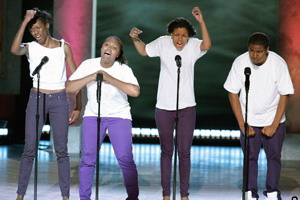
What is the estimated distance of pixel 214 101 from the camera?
45.1 ft

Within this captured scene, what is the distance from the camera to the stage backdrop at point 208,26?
13.4 metres

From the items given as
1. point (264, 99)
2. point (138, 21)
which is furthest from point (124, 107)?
point (138, 21)

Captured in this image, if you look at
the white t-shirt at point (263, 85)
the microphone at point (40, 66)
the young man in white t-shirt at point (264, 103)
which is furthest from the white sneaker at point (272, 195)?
the microphone at point (40, 66)

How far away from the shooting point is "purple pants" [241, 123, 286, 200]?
7488 mm

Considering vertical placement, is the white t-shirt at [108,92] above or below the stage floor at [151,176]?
above

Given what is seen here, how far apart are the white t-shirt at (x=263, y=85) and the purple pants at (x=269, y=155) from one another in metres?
0.13

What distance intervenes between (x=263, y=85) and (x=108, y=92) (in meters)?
1.49

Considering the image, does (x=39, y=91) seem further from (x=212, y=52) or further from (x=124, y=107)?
(x=212, y=52)

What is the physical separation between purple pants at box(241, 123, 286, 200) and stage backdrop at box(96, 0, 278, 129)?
5946mm

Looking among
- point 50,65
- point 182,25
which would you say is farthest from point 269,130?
point 50,65

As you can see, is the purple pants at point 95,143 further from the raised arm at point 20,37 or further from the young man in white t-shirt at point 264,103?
the young man in white t-shirt at point 264,103

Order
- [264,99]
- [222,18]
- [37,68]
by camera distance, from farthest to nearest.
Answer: [222,18]
[264,99]
[37,68]

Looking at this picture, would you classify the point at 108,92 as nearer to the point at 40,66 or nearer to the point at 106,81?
the point at 106,81

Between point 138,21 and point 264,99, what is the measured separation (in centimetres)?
634
